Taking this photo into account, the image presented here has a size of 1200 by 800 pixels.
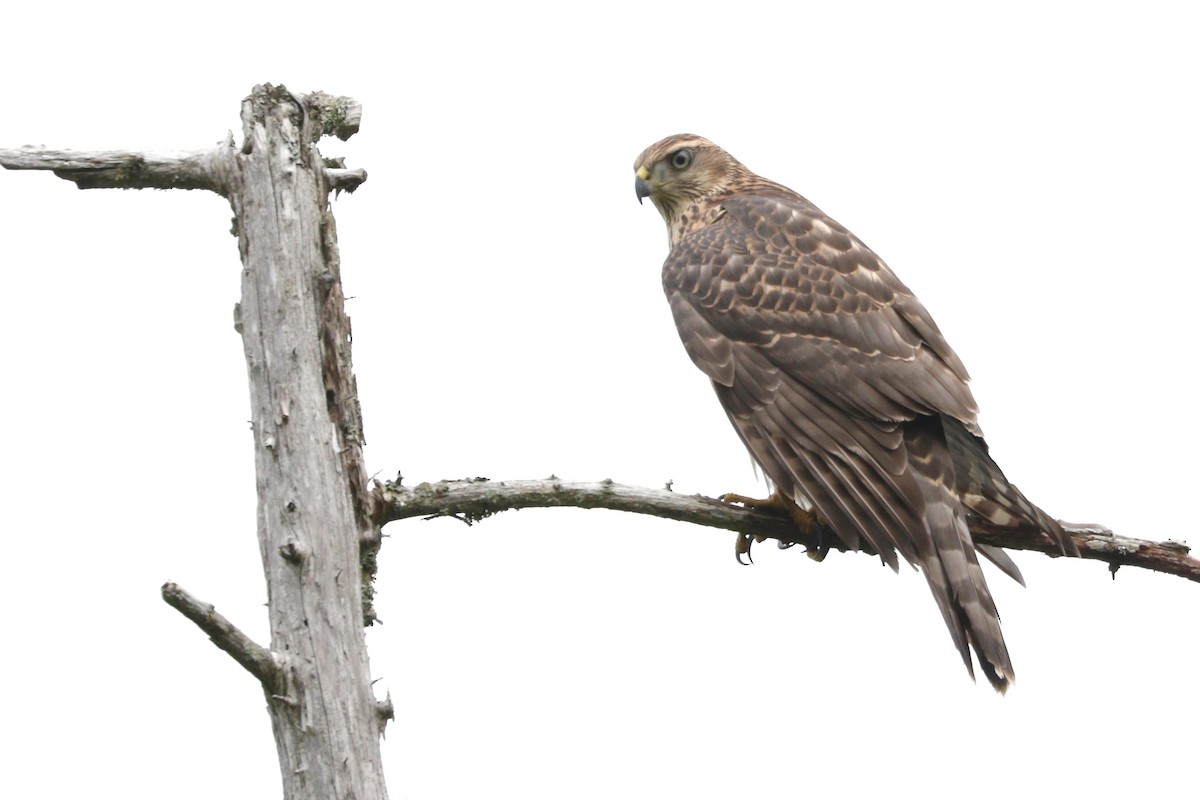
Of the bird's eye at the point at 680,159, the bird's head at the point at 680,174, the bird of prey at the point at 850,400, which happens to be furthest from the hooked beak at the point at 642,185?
the bird of prey at the point at 850,400

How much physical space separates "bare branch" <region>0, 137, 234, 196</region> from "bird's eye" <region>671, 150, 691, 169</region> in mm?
2919

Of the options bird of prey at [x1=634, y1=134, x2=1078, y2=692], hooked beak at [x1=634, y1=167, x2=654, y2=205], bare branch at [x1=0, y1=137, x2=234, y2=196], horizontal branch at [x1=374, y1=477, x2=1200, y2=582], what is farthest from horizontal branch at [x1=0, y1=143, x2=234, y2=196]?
hooked beak at [x1=634, y1=167, x2=654, y2=205]

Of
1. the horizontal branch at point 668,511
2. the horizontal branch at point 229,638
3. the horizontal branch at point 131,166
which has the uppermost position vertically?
the horizontal branch at point 131,166

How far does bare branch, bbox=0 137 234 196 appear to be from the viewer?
4.48m

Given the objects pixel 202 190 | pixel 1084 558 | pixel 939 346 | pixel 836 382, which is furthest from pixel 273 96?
pixel 1084 558

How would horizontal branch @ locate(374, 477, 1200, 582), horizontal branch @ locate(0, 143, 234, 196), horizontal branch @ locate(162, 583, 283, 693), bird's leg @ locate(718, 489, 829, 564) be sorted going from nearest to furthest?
horizontal branch @ locate(162, 583, 283, 693), horizontal branch @ locate(0, 143, 234, 196), horizontal branch @ locate(374, 477, 1200, 582), bird's leg @ locate(718, 489, 829, 564)

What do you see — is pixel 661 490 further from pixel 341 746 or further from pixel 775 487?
pixel 341 746

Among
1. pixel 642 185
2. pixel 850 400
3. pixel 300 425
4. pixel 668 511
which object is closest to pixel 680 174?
pixel 642 185

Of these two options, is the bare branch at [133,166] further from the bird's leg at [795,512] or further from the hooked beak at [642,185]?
the hooked beak at [642,185]

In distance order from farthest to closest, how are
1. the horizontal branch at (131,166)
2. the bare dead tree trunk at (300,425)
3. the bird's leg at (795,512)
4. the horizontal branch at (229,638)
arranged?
the bird's leg at (795,512)
the horizontal branch at (131,166)
the bare dead tree trunk at (300,425)
the horizontal branch at (229,638)

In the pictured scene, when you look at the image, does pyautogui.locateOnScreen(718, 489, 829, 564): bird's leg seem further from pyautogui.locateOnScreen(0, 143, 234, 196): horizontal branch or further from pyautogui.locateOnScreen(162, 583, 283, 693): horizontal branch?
pyautogui.locateOnScreen(0, 143, 234, 196): horizontal branch

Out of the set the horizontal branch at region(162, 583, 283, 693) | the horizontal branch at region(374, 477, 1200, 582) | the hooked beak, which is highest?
the hooked beak

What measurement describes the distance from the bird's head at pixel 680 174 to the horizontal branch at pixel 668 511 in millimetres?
2128

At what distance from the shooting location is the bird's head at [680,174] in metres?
6.89
